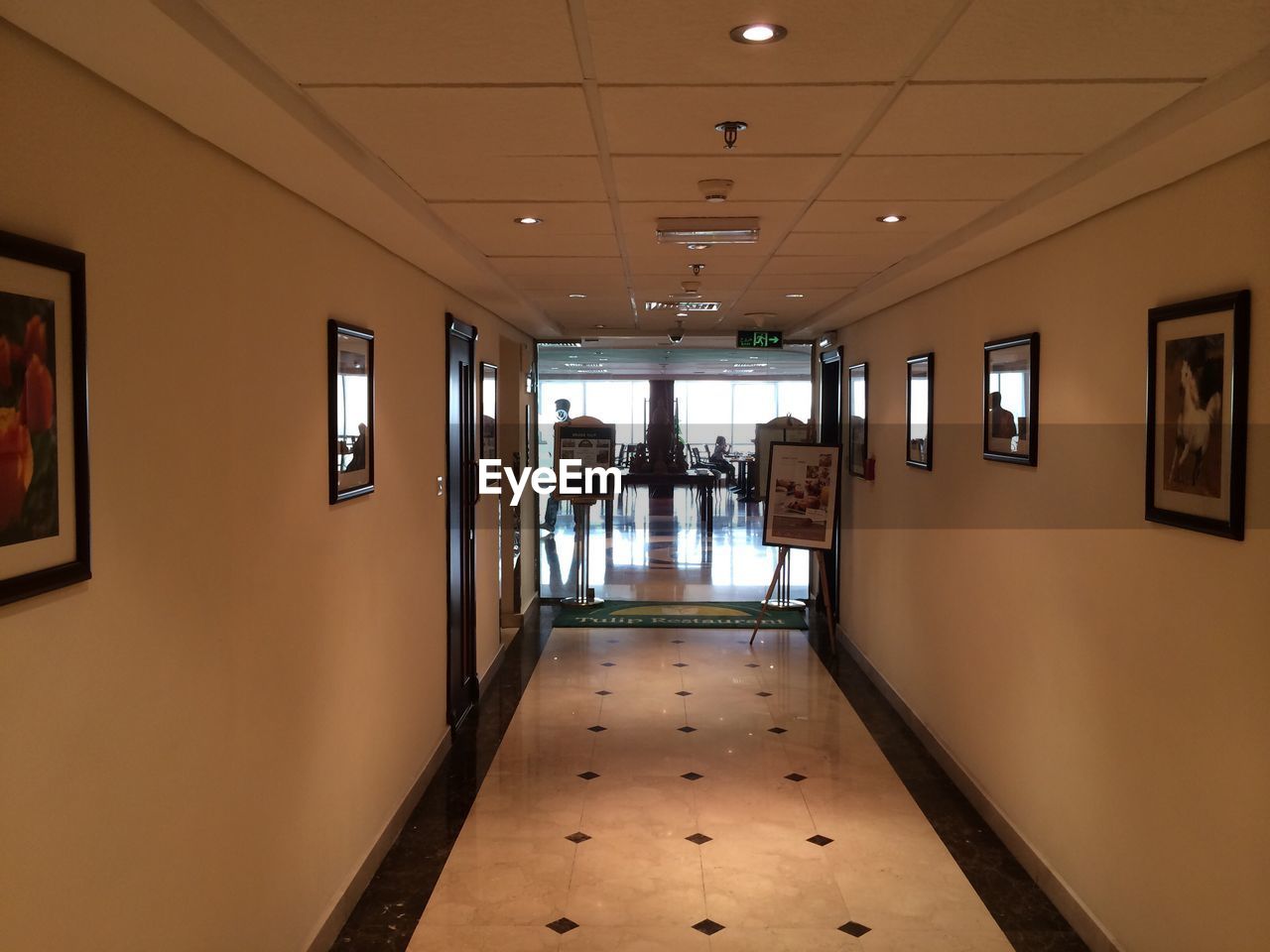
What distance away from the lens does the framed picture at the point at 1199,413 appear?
3.12 metres

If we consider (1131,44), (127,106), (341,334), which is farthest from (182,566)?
(1131,44)

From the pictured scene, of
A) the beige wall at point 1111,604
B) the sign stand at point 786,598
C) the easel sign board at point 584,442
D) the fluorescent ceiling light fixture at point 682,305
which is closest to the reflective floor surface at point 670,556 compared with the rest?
the sign stand at point 786,598

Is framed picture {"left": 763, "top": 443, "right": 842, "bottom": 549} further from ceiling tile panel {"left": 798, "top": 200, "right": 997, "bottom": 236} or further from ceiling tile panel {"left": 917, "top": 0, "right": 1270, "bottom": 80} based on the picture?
ceiling tile panel {"left": 917, "top": 0, "right": 1270, "bottom": 80}

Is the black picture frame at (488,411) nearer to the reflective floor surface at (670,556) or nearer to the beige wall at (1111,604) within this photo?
the reflective floor surface at (670,556)

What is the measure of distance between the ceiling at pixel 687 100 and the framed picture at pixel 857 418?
404 centimetres

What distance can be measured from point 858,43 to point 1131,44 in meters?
0.63

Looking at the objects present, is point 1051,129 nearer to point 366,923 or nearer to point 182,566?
point 182,566

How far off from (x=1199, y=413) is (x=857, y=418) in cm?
598

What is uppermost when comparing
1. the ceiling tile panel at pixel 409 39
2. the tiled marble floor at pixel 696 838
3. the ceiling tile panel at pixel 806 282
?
the ceiling tile panel at pixel 806 282

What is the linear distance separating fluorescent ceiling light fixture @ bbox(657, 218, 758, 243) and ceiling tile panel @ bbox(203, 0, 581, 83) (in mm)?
2118

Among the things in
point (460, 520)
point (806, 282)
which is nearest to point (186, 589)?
point (460, 520)

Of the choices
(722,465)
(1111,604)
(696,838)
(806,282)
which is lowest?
(696,838)

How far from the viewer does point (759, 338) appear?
10852 millimetres

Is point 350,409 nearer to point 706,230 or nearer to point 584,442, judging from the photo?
point 706,230
